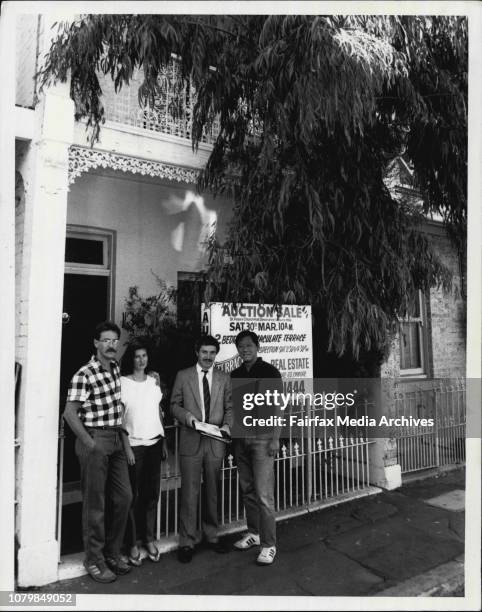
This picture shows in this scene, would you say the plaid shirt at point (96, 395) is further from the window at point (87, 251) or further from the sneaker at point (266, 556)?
the window at point (87, 251)

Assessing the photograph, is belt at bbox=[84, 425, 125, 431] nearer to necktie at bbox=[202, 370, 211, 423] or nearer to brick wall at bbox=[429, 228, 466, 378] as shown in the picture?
necktie at bbox=[202, 370, 211, 423]

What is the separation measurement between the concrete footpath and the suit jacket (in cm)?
100

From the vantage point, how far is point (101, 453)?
12.6 feet

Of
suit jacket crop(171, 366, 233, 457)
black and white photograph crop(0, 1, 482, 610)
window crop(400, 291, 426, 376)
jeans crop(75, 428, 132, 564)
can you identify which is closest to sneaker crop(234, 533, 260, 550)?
black and white photograph crop(0, 1, 482, 610)

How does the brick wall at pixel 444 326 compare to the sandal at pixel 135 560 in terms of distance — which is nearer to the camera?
the sandal at pixel 135 560

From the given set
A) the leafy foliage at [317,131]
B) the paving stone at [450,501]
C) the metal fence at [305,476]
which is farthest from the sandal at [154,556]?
the paving stone at [450,501]

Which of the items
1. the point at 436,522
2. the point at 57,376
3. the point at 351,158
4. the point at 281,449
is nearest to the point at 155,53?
the point at 351,158

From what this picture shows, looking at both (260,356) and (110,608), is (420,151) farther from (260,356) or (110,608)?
(110,608)

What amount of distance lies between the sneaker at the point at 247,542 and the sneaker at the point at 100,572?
118 cm

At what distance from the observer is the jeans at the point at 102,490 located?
3828 millimetres

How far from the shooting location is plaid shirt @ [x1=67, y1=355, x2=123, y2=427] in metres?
3.80

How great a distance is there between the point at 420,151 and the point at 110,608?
5292 millimetres

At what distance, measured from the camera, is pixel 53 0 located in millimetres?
3652

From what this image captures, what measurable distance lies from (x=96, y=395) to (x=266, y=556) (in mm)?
2067
